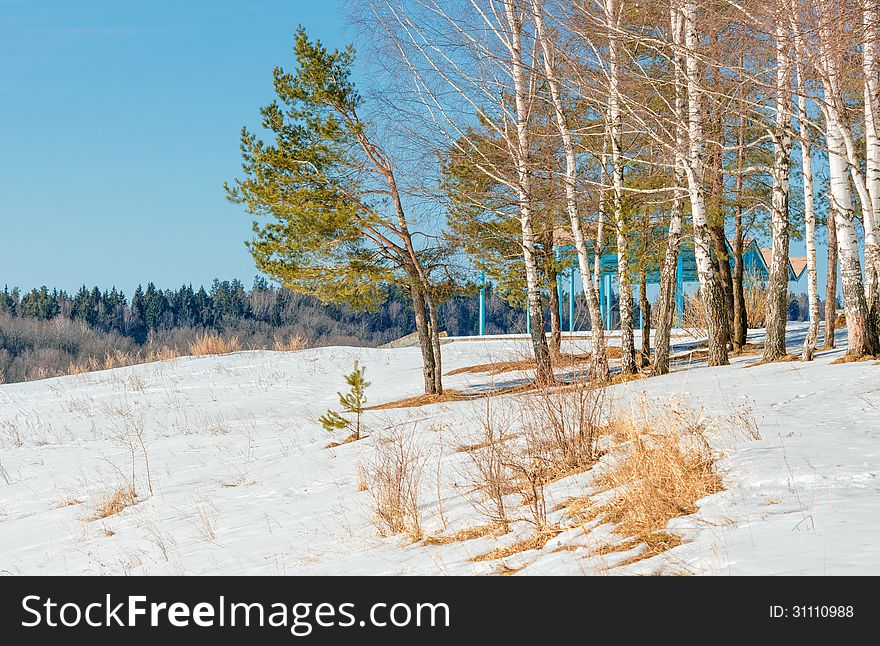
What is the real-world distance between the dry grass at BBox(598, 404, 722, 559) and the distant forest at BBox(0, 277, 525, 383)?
65.1m

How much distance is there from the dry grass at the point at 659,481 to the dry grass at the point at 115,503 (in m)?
5.82

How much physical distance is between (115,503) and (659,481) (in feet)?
22.0

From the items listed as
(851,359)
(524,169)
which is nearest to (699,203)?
(524,169)

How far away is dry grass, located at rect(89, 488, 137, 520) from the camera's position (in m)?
9.54

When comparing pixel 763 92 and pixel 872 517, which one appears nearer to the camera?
pixel 872 517

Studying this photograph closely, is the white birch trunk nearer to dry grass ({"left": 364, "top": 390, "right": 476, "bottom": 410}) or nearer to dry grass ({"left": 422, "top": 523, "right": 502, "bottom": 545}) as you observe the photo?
dry grass ({"left": 364, "top": 390, "right": 476, "bottom": 410})

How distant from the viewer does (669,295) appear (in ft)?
51.5

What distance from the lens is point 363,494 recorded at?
8219 millimetres

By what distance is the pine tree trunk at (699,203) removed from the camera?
43.5ft

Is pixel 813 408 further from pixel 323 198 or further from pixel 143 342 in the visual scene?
pixel 143 342

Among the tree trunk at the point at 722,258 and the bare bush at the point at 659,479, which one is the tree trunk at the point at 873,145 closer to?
the tree trunk at the point at 722,258

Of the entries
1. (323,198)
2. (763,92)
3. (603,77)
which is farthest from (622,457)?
(323,198)

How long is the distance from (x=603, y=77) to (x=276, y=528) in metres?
10.3

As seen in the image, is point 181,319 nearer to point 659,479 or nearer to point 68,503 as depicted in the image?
point 68,503
